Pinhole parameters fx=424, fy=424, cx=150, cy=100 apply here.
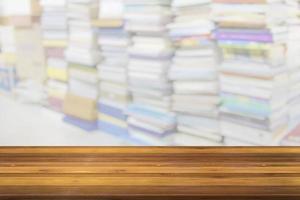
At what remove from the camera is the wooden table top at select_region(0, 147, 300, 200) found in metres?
1.34

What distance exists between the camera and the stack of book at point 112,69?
2088 millimetres

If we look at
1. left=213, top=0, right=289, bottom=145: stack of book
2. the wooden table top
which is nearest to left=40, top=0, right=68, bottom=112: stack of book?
the wooden table top

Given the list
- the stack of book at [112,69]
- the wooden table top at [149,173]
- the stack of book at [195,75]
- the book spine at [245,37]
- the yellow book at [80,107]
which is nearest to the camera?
the wooden table top at [149,173]

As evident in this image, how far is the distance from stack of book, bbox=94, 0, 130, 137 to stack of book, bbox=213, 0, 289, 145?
1.57 ft

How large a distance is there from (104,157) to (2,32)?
0.95 meters

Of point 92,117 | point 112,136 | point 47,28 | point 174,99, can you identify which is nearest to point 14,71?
point 47,28

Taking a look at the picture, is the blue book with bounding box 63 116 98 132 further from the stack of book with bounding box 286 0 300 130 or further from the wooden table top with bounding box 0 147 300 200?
the stack of book with bounding box 286 0 300 130

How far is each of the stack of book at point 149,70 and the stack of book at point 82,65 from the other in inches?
7.3

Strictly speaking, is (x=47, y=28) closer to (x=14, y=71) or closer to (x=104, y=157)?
(x=14, y=71)

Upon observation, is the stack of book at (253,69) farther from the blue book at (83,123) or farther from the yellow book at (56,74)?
the yellow book at (56,74)

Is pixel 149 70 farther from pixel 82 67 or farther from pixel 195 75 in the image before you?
pixel 82 67

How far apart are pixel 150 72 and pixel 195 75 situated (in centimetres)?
22

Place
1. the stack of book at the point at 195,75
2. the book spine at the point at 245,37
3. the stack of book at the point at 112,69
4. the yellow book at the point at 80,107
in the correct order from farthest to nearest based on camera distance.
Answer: the yellow book at the point at 80,107, the stack of book at the point at 112,69, the stack of book at the point at 195,75, the book spine at the point at 245,37

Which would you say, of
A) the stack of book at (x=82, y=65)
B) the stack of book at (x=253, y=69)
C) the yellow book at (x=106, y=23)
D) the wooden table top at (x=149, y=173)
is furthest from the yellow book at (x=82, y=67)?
the stack of book at (x=253, y=69)
